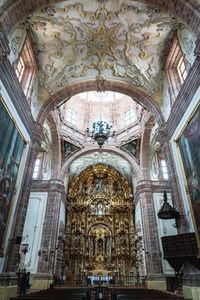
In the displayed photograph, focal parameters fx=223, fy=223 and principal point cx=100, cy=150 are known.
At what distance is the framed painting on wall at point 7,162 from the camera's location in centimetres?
795

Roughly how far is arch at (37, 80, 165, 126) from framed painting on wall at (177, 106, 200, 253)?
3.70 meters

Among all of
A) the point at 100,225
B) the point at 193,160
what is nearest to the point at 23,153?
the point at 193,160

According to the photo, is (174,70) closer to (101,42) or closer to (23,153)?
(101,42)

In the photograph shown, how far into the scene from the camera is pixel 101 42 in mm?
11805

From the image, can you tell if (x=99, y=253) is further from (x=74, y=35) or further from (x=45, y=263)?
(x=74, y=35)

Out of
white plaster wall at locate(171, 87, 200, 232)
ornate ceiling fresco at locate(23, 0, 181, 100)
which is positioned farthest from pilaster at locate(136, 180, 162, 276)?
ornate ceiling fresco at locate(23, 0, 181, 100)

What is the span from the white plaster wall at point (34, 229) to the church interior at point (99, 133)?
0.07 m

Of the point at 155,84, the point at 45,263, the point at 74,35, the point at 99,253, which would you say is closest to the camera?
the point at 74,35

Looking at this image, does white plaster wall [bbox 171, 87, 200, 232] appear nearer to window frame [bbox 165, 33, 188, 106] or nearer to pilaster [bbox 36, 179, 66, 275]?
window frame [bbox 165, 33, 188, 106]

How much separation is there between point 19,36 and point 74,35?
9.04 feet

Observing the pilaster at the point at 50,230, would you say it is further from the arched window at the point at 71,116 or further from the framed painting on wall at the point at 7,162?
the framed painting on wall at the point at 7,162

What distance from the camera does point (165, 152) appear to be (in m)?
11.3

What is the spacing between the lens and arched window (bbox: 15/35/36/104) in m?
11.2

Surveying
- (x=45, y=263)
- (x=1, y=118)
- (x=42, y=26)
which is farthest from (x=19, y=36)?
(x=45, y=263)
